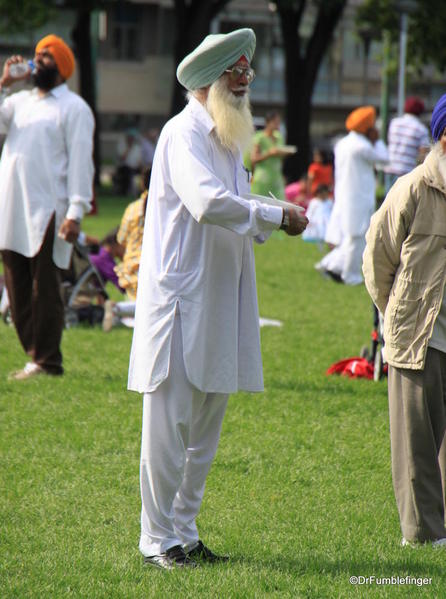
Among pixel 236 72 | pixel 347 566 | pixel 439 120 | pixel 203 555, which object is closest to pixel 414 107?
pixel 439 120

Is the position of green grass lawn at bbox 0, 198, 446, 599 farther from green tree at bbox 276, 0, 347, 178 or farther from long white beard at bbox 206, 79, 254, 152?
green tree at bbox 276, 0, 347, 178

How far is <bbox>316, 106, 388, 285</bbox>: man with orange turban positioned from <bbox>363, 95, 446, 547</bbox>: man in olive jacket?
9.66m

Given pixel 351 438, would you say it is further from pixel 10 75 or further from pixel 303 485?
pixel 10 75

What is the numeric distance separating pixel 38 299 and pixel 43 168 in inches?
36.1

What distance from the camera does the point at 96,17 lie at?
52.1 metres

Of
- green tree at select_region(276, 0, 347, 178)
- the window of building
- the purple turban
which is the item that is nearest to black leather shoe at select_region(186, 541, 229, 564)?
the purple turban

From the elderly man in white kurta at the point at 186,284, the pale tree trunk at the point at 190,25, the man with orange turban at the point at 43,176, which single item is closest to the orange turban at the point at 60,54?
the man with orange turban at the point at 43,176

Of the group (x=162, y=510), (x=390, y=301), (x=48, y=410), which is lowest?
(x=48, y=410)

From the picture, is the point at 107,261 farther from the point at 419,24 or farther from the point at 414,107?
the point at 419,24

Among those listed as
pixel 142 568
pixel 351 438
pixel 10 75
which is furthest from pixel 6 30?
pixel 142 568

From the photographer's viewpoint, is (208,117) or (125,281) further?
(125,281)

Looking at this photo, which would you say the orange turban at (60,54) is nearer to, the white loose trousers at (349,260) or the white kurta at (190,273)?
the white kurta at (190,273)

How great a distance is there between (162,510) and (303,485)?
62.9 inches

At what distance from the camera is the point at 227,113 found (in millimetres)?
4488
